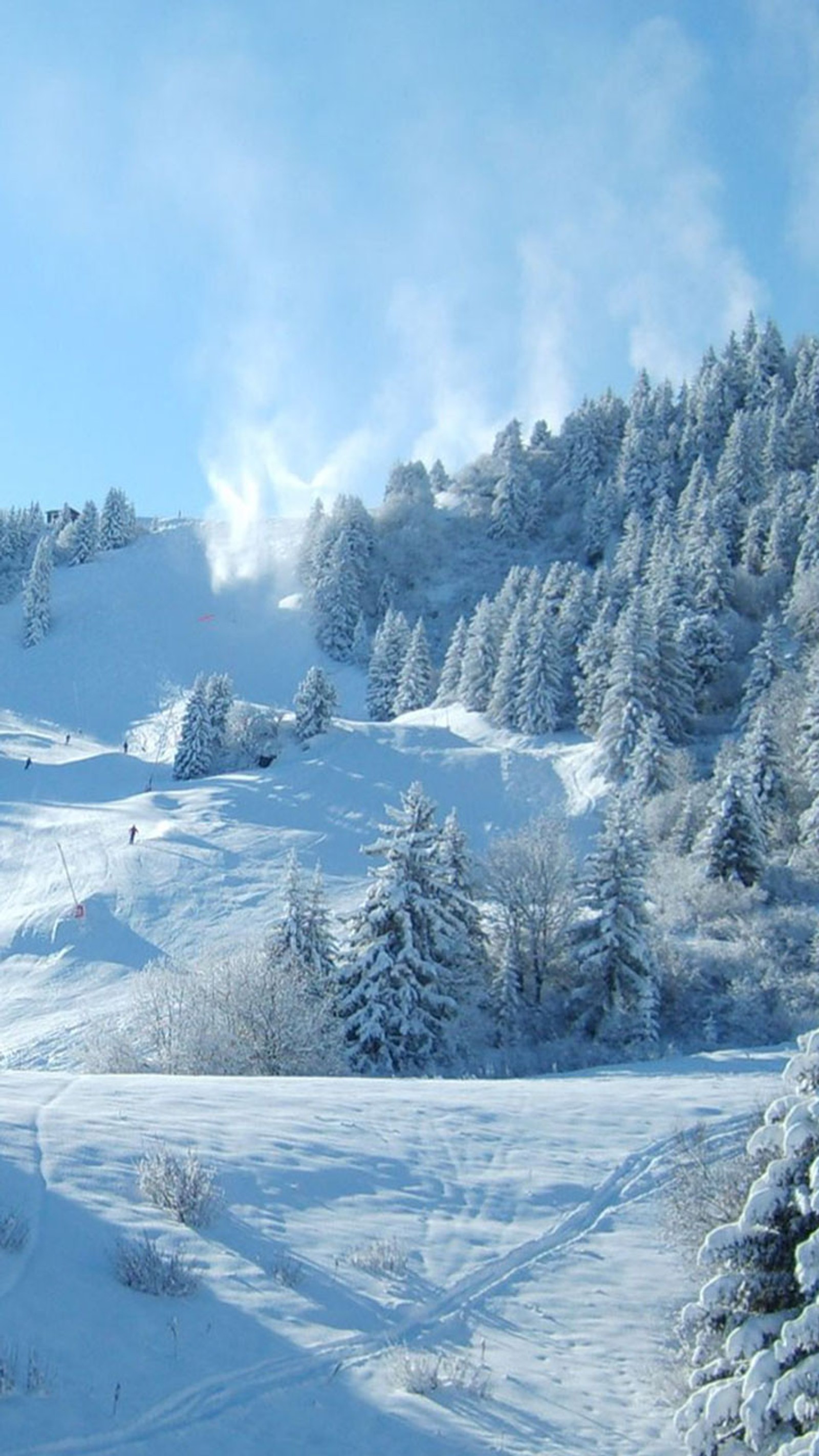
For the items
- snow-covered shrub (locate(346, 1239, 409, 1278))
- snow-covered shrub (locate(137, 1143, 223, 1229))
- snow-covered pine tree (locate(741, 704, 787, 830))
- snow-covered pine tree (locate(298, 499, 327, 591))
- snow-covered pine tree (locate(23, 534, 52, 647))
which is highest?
snow-covered pine tree (locate(298, 499, 327, 591))

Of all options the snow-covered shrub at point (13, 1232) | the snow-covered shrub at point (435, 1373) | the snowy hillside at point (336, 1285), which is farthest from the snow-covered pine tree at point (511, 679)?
the snow-covered shrub at point (13, 1232)

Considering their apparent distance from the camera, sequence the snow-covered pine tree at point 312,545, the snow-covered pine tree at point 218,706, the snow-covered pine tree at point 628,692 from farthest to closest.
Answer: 1. the snow-covered pine tree at point 312,545
2. the snow-covered pine tree at point 218,706
3. the snow-covered pine tree at point 628,692

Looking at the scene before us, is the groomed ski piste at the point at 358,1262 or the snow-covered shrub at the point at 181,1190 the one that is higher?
the snow-covered shrub at the point at 181,1190

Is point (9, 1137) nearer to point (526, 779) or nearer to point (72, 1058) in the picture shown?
point (72, 1058)

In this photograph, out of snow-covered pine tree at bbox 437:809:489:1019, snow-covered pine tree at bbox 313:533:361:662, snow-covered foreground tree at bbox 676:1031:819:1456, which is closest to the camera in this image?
snow-covered foreground tree at bbox 676:1031:819:1456

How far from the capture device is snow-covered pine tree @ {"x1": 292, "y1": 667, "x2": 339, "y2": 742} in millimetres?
60969

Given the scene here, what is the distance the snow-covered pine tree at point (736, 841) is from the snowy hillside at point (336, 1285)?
24967 millimetres

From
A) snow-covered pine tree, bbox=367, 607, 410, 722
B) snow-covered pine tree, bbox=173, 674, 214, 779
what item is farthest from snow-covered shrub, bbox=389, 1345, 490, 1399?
snow-covered pine tree, bbox=367, 607, 410, 722

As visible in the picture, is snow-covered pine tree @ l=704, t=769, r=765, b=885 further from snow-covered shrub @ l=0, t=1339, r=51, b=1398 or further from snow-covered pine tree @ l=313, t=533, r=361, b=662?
snow-covered pine tree @ l=313, t=533, r=361, b=662

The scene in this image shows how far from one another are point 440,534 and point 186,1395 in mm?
110323

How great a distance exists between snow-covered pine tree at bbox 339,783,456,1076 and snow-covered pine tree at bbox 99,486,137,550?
89619 mm

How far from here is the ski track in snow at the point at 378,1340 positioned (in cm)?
553

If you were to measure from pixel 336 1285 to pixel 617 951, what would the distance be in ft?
82.8

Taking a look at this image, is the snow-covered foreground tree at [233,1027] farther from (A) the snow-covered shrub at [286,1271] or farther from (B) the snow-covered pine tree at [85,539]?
(B) the snow-covered pine tree at [85,539]
